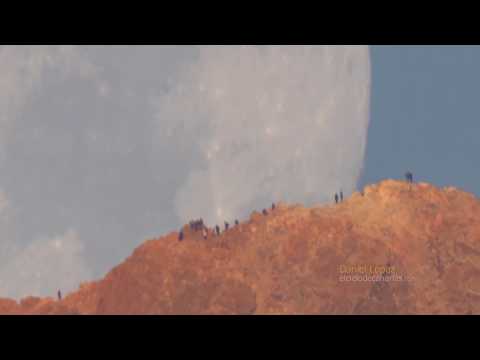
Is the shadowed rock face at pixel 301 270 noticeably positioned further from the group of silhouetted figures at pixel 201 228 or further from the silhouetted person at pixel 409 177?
the silhouetted person at pixel 409 177

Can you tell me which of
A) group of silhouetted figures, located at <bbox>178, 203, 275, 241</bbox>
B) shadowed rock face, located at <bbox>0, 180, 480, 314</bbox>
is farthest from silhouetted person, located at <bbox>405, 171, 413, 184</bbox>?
group of silhouetted figures, located at <bbox>178, 203, 275, 241</bbox>

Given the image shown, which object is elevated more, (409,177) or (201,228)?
(409,177)

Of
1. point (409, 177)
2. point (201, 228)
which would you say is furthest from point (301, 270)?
point (409, 177)

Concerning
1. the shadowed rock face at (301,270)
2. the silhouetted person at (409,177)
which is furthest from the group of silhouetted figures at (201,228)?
the silhouetted person at (409,177)

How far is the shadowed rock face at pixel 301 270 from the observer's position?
29.6 feet

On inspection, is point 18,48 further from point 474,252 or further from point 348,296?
point 474,252

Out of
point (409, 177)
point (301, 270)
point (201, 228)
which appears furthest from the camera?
point (409, 177)

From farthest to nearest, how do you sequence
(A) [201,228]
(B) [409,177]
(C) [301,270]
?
1. (B) [409,177]
2. (A) [201,228]
3. (C) [301,270]

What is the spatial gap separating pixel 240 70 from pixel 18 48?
11.3 ft

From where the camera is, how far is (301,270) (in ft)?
30.3

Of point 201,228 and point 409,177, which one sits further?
point 409,177

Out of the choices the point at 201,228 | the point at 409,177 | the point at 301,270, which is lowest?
the point at 301,270

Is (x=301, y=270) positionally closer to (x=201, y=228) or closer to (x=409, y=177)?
(x=201, y=228)
